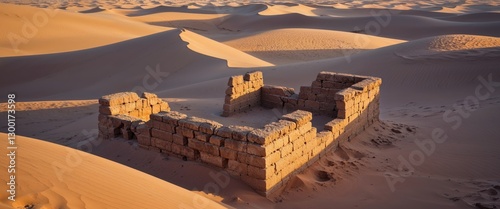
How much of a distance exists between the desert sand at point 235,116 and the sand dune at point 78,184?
0.07 ft

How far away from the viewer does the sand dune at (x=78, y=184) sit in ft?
15.9

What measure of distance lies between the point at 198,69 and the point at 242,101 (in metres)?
9.01

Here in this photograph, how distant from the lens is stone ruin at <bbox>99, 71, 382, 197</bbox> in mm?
7484

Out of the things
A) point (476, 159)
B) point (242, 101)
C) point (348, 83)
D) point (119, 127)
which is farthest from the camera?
point (242, 101)

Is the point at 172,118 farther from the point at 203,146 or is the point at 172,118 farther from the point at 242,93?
the point at 242,93

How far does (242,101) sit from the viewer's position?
13.0 m

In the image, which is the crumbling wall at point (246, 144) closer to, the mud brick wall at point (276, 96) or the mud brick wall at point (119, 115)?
the mud brick wall at point (119, 115)

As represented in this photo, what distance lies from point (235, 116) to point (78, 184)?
751cm

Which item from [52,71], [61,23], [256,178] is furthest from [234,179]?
[61,23]

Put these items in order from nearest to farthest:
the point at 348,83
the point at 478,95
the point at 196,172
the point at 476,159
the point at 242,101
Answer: the point at 196,172 → the point at 476,159 → the point at 348,83 → the point at 242,101 → the point at 478,95

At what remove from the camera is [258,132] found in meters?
7.42

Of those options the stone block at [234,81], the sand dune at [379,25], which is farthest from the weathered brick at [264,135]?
the sand dune at [379,25]

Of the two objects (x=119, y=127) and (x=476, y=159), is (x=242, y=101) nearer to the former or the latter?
(x=119, y=127)

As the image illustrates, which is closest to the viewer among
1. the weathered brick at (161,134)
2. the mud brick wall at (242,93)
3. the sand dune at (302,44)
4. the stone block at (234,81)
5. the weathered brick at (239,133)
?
the weathered brick at (239,133)
